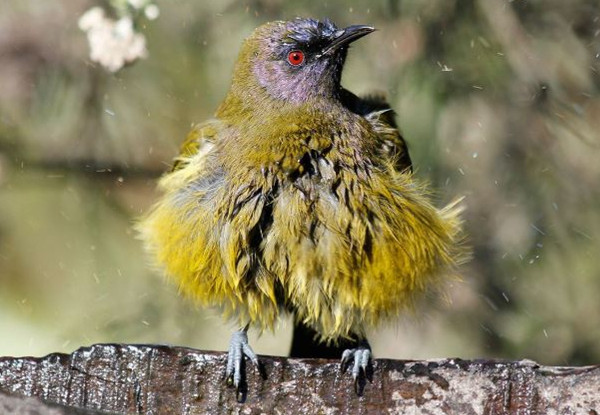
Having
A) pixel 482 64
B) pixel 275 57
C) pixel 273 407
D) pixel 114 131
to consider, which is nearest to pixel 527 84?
pixel 482 64

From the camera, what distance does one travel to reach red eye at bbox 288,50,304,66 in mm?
5082

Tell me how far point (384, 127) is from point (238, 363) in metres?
1.47

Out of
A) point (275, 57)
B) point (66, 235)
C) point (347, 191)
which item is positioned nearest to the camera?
point (347, 191)

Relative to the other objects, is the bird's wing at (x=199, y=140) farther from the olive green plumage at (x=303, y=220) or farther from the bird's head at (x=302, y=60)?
the bird's head at (x=302, y=60)

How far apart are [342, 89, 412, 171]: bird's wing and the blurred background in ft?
3.37

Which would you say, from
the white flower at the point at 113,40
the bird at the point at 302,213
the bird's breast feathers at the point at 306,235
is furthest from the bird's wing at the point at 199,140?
the white flower at the point at 113,40

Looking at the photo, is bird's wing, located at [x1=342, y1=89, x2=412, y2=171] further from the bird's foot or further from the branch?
the branch

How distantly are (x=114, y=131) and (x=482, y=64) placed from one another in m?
2.76

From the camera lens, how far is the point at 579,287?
7.31 meters

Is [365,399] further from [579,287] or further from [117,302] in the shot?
[117,302]

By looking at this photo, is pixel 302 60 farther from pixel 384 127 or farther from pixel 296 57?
pixel 384 127

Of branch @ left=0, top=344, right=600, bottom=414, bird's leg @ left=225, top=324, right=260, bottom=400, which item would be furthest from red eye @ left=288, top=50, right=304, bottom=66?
branch @ left=0, top=344, right=600, bottom=414

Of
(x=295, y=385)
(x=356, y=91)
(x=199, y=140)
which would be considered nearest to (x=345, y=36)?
(x=199, y=140)

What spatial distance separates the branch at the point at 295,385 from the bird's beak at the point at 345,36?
1584 mm
